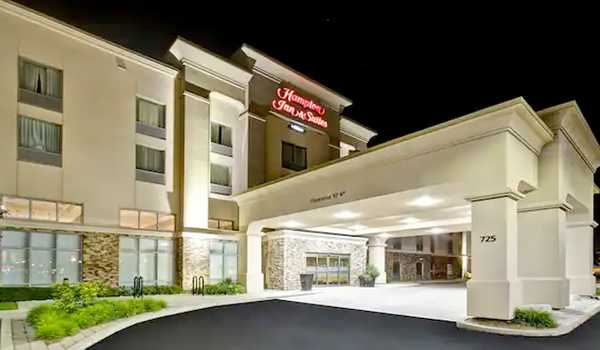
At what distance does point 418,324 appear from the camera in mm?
10977

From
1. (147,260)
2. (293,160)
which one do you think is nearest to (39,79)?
(147,260)

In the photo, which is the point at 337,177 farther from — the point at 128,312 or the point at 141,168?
the point at 141,168

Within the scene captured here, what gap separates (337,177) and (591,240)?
37.0ft

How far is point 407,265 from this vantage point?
36.8 m

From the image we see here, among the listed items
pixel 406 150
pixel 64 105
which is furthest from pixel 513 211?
pixel 64 105

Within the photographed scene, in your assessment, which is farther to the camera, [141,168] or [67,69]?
[141,168]

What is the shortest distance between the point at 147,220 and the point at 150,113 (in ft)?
17.5

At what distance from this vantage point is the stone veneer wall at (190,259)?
67.6 feet

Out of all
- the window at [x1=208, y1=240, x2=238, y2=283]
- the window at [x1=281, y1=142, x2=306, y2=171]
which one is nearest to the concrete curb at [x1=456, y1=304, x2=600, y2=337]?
the window at [x1=208, y1=240, x2=238, y2=283]

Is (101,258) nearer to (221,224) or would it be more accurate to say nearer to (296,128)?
(221,224)

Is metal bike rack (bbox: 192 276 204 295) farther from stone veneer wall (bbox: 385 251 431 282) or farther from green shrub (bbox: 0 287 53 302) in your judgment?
stone veneer wall (bbox: 385 251 431 282)

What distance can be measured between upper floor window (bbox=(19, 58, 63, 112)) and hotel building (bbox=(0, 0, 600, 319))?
60 mm

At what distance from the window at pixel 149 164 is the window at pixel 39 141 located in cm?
346

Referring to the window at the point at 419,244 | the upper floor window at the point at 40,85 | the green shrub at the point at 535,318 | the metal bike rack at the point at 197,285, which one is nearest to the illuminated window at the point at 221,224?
the metal bike rack at the point at 197,285
